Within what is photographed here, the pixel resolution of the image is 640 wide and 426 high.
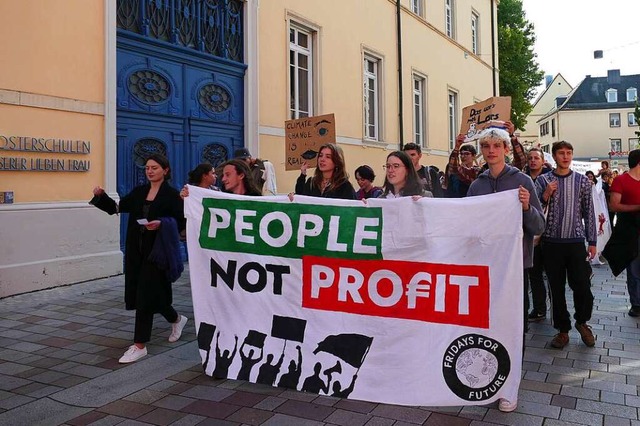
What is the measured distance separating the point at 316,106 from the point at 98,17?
5.69m

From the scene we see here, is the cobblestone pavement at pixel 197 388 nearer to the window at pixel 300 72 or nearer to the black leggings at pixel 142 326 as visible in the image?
the black leggings at pixel 142 326

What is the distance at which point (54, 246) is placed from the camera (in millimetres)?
7430

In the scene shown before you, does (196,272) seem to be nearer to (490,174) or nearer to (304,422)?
(304,422)

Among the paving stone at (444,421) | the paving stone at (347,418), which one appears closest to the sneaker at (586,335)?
the paving stone at (444,421)

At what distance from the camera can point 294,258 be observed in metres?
4.10

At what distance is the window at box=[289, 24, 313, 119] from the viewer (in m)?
12.4

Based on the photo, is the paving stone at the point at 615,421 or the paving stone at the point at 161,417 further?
the paving stone at the point at 161,417

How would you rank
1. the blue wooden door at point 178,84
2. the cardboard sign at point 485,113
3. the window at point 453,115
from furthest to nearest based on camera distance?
the window at point 453,115
the blue wooden door at point 178,84
the cardboard sign at point 485,113

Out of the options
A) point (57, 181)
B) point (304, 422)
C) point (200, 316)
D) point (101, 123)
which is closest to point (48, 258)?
point (57, 181)

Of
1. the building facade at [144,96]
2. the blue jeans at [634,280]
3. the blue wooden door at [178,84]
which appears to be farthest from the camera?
the blue wooden door at [178,84]

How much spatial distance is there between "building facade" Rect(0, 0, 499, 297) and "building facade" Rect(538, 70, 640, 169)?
55324 millimetres

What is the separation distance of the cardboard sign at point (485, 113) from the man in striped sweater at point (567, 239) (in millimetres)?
2356

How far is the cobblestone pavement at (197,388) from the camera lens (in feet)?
11.6

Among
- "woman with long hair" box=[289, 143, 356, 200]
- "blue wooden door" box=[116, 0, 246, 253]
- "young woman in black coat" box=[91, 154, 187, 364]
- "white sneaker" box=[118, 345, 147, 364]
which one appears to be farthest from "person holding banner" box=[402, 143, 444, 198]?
"blue wooden door" box=[116, 0, 246, 253]
